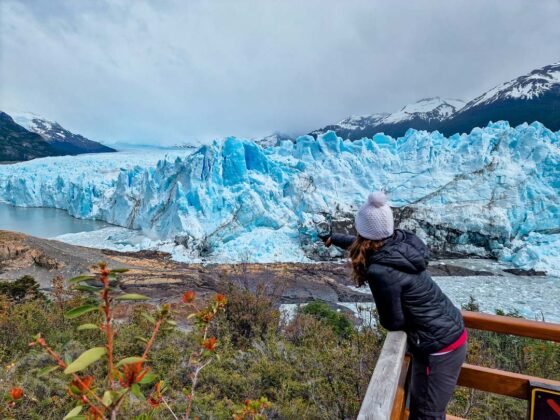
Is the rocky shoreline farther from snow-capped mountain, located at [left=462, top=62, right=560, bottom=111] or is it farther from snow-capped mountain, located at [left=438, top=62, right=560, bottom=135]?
snow-capped mountain, located at [left=462, top=62, right=560, bottom=111]

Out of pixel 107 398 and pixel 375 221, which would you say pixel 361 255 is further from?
pixel 107 398

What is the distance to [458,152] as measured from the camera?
18406 millimetres

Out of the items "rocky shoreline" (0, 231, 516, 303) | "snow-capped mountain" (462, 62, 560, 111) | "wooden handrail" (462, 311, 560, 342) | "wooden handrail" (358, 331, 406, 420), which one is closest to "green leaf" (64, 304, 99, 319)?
"wooden handrail" (358, 331, 406, 420)

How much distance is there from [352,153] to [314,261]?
6.59 meters

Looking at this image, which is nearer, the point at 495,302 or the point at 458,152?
the point at 495,302

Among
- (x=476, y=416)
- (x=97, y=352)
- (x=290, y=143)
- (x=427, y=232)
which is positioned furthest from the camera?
(x=290, y=143)

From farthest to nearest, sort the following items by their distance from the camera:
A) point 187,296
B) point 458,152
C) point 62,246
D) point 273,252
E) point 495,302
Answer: point 458,152, point 273,252, point 62,246, point 495,302, point 187,296

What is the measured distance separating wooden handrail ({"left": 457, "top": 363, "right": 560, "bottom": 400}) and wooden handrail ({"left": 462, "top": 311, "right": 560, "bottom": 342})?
0.14 m

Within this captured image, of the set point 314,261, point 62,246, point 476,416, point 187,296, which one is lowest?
point 314,261

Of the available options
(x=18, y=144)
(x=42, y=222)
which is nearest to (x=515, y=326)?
(x=42, y=222)

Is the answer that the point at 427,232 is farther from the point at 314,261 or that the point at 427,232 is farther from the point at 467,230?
the point at 314,261

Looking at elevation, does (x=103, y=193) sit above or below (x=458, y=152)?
below

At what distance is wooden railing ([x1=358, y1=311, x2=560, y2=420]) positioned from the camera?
97 cm

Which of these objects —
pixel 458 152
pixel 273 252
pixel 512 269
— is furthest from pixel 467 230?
pixel 273 252
